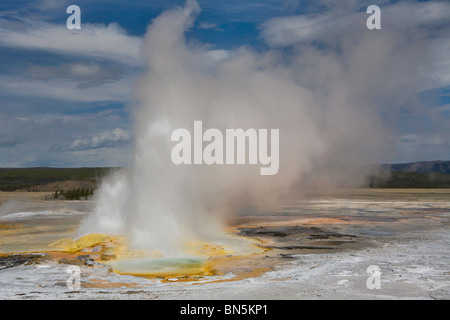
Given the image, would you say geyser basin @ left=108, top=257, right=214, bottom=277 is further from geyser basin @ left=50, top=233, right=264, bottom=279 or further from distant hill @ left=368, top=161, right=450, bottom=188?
distant hill @ left=368, top=161, right=450, bottom=188

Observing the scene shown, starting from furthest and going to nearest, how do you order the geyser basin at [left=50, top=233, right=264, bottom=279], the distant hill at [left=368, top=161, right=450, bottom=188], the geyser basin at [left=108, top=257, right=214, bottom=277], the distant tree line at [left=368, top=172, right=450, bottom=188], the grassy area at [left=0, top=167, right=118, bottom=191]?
the grassy area at [left=0, top=167, right=118, bottom=191], the distant tree line at [left=368, top=172, right=450, bottom=188], the distant hill at [left=368, top=161, right=450, bottom=188], the geyser basin at [left=50, top=233, right=264, bottom=279], the geyser basin at [left=108, top=257, right=214, bottom=277]

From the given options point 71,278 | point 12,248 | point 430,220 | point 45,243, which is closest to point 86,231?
point 45,243

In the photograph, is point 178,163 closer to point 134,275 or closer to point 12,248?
point 12,248

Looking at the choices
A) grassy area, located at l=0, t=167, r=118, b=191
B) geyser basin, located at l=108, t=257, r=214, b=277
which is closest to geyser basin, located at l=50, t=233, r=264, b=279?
geyser basin, located at l=108, t=257, r=214, b=277

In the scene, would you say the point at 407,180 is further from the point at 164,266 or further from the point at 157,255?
the point at 164,266

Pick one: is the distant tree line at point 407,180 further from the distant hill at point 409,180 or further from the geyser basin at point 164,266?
the geyser basin at point 164,266

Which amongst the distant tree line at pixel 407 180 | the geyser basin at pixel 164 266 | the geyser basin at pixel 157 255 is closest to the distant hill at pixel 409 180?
the distant tree line at pixel 407 180

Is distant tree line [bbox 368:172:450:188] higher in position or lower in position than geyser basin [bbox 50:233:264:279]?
lower

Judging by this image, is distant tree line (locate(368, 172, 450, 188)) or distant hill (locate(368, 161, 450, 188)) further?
distant tree line (locate(368, 172, 450, 188))

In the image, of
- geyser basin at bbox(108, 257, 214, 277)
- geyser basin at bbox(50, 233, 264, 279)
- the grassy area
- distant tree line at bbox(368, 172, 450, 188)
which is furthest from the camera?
the grassy area

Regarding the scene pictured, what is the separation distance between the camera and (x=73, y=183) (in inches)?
2699

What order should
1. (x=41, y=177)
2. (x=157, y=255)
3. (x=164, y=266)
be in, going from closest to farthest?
(x=164, y=266)
(x=157, y=255)
(x=41, y=177)

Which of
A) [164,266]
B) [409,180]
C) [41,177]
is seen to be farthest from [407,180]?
[164,266]

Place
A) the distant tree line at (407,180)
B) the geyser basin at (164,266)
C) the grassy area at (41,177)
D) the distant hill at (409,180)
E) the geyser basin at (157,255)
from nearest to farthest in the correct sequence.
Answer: the geyser basin at (164,266) → the geyser basin at (157,255) → the distant hill at (409,180) → the distant tree line at (407,180) → the grassy area at (41,177)
